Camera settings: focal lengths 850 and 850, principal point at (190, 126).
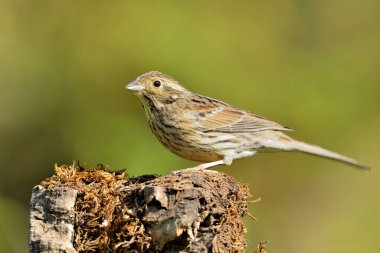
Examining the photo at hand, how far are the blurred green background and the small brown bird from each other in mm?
1042

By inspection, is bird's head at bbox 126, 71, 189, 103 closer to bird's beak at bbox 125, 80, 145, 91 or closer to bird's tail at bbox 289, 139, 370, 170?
bird's beak at bbox 125, 80, 145, 91

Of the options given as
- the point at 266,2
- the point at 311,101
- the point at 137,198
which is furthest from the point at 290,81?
the point at 137,198

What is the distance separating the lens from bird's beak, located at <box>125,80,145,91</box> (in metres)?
6.97

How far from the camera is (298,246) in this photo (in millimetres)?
9203

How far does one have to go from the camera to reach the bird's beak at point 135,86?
697 cm

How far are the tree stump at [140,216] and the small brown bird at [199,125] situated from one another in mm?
1963

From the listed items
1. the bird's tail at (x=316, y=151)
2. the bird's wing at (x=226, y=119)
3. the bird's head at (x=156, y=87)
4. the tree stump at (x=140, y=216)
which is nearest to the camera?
the tree stump at (x=140, y=216)

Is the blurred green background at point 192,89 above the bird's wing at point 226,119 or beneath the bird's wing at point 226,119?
above

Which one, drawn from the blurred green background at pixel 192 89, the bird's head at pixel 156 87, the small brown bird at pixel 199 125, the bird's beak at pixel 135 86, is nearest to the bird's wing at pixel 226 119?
the small brown bird at pixel 199 125

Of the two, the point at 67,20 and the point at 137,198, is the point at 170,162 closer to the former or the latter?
the point at 67,20

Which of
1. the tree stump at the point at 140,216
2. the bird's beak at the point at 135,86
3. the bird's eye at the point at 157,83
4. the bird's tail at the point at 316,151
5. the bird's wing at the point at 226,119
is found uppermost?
the bird's eye at the point at 157,83

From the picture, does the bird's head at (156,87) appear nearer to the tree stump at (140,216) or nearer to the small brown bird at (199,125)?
the small brown bird at (199,125)

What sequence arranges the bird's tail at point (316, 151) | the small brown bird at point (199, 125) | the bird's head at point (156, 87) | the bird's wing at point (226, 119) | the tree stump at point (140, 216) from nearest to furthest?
the tree stump at point (140, 216) → the small brown bird at point (199, 125) → the bird's head at point (156, 87) → the bird's wing at point (226, 119) → the bird's tail at point (316, 151)

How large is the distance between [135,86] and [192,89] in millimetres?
1966
